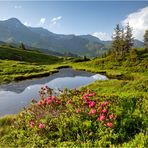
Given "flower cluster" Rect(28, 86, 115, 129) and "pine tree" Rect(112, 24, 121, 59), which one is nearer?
"flower cluster" Rect(28, 86, 115, 129)

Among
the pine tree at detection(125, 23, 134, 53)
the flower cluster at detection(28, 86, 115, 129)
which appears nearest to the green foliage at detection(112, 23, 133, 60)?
the pine tree at detection(125, 23, 134, 53)

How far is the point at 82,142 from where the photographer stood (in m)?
12.0

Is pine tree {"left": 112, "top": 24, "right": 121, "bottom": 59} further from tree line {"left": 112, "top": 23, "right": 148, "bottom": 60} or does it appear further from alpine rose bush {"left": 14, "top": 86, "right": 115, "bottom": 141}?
alpine rose bush {"left": 14, "top": 86, "right": 115, "bottom": 141}

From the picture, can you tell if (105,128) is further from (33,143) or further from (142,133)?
(33,143)

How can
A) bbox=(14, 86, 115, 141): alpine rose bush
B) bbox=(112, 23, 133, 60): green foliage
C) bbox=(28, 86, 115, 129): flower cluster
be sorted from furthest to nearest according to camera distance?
bbox=(112, 23, 133, 60): green foliage, bbox=(28, 86, 115, 129): flower cluster, bbox=(14, 86, 115, 141): alpine rose bush

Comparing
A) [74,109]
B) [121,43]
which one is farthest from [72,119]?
[121,43]

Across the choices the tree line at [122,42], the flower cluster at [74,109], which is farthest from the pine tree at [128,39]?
the flower cluster at [74,109]

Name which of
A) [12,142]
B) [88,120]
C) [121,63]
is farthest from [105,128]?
[121,63]

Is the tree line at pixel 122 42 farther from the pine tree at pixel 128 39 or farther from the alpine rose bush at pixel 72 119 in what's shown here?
the alpine rose bush at pixel 72 119

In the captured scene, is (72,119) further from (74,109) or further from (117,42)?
(117,42)

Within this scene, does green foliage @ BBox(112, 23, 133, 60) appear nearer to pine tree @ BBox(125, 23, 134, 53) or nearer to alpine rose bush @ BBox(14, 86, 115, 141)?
pine tree @ BBox(125, 23, 134, 53)

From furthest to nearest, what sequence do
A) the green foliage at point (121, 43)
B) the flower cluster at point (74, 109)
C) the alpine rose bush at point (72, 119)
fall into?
the green foliage at point (121, 43) → the flower cluster at point (74, 109) → the alpine rose bush at point (72, 119)

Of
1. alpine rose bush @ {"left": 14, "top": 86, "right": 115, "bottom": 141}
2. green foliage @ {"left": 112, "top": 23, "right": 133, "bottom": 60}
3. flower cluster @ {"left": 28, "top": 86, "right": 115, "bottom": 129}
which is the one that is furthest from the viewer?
green foliage @ {"left": 112, "top": 23, "right": 133, "bottom": 60}

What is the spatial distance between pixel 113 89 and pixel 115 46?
76.6 metres
